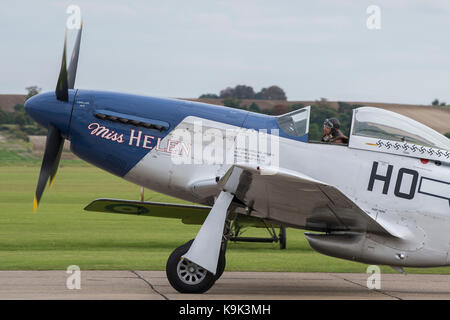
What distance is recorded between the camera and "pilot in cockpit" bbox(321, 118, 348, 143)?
9.78 m

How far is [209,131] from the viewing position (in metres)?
9.88

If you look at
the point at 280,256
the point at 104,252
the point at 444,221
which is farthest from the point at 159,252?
the point at 444,221

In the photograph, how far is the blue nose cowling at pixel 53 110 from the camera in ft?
33.0

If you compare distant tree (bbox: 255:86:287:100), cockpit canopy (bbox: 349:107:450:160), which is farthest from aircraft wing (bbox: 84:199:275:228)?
distant tree (bbox: 255:86:287:100)

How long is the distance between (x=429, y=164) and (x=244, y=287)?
2.95m

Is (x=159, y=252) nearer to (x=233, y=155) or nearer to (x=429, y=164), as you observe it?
(x=233, y=155)

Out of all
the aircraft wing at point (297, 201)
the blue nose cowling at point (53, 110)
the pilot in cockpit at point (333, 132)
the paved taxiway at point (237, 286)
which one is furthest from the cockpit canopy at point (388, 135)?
the blue nose cowling at point (53, 110)

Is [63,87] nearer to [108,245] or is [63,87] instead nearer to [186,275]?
[186,275]

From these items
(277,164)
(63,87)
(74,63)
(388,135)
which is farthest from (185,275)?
(74,63)

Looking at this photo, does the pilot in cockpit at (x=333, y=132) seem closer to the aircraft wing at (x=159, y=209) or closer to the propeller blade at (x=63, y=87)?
the aircraft wing at (x=159, y=209)

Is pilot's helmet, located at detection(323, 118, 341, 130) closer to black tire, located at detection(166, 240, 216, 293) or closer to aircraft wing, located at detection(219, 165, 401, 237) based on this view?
aircraft wing, located at detection(219, 165, 401, 237)

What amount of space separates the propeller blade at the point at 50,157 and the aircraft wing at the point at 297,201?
2518mm

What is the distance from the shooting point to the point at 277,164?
31.4ft

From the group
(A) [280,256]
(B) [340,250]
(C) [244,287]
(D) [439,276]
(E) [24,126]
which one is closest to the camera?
(B) [340,250]
